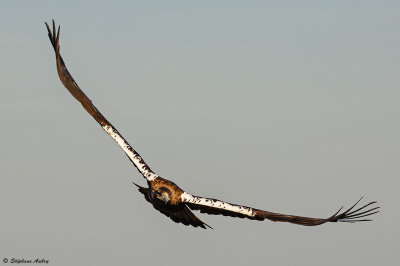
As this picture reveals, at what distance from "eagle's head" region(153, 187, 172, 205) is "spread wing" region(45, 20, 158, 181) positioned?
4.05 feet

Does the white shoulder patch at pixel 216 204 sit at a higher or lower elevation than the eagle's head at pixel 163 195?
lower

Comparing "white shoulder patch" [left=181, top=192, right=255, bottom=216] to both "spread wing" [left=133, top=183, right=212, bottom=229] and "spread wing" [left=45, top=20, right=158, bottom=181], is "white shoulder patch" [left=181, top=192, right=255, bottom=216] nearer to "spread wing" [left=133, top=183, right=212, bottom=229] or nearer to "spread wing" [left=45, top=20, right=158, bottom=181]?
"spread wing" [left=133, top=183, right=212, bottom=229]

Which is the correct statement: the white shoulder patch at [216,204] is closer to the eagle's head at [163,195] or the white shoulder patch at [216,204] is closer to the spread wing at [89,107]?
the eagle's head at [163,195]

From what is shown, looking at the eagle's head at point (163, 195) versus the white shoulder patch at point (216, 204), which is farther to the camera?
the eagle's head at point (163, 195)

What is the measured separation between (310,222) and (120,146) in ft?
25.0

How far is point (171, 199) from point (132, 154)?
2477 millimetres

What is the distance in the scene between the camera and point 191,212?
31562mm

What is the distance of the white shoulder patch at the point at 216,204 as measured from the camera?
29.9m

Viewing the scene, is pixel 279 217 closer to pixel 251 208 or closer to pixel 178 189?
pixel 251 208

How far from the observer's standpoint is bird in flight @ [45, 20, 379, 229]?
95.3ft

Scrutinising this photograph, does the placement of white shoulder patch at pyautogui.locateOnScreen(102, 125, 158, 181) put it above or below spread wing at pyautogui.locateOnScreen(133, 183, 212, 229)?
above

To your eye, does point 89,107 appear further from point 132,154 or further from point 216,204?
point 216,204

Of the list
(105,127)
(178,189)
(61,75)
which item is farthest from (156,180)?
(61,75)

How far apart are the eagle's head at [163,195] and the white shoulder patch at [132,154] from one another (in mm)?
649
